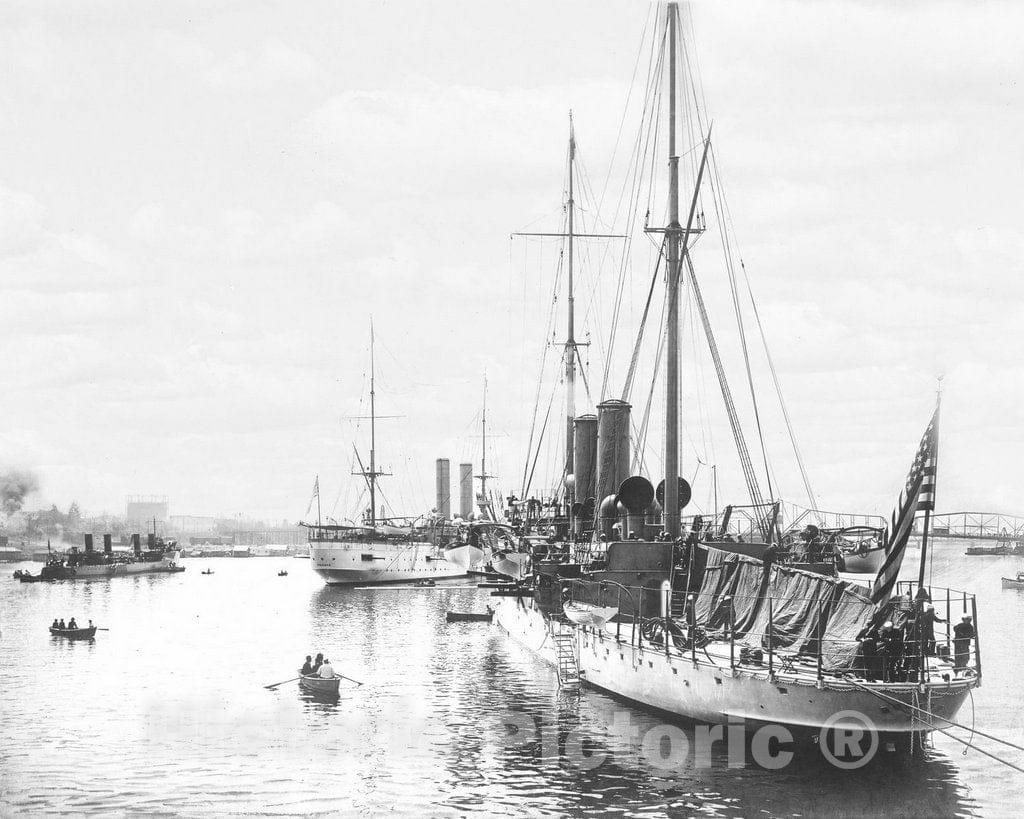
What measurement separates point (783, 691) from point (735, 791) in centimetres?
302

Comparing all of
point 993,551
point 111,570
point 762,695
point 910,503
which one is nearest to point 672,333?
point 910,503

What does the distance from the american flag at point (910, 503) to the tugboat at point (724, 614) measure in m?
0.04

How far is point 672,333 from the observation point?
43.9 m

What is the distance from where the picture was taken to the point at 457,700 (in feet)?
136

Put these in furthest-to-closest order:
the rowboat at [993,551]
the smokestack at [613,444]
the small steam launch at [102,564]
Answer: the rowboat at [993,551] < the small steam launch at [102,564] < the smokestack at [613,444]

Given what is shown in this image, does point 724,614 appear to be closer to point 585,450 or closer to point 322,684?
point 322,684

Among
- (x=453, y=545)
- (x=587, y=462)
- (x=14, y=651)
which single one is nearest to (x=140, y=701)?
(x=14, y=651)

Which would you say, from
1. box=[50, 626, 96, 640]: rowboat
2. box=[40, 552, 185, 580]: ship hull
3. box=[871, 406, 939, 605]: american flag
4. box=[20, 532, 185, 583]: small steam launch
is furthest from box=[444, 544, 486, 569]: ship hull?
box=[871, 406, 939, 605]: american flag

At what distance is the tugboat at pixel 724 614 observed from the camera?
2716 cm

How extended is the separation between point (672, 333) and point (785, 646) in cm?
1643

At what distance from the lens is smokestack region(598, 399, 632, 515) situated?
184ft

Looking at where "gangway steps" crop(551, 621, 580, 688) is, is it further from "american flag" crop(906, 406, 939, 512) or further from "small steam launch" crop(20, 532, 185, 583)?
"small steam launch" crop(20, 532, 185, 583)

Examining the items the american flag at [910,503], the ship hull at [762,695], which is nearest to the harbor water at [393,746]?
the ship hull at [762,695]

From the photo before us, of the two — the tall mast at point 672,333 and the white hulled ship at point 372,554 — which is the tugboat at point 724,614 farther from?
the white hulled ship at point 372,554
